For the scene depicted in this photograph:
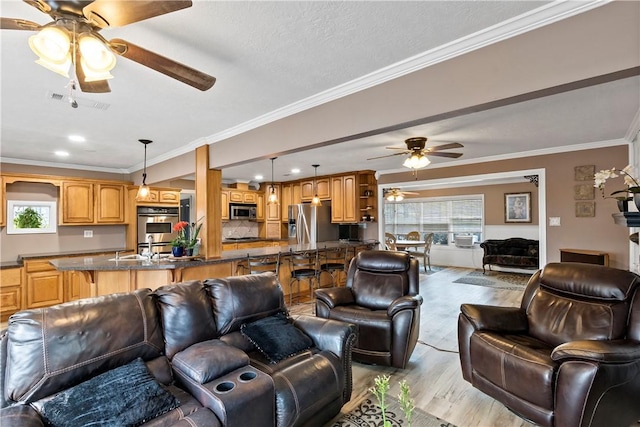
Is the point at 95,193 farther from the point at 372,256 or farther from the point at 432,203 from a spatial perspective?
the point at 432,203

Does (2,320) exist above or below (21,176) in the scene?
below

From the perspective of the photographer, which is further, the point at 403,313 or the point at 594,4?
the point at 403,313

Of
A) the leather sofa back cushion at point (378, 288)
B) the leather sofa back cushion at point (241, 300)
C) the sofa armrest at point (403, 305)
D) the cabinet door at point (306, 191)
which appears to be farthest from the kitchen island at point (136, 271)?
the cabinet door at point (306, 191)

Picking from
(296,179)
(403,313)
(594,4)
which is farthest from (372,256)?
(296,179)

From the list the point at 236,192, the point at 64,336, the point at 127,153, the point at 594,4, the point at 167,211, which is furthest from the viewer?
the point at 236,192

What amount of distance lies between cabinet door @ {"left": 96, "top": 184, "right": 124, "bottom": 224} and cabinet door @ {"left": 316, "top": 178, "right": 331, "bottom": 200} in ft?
13.6

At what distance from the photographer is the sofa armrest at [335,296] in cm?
316

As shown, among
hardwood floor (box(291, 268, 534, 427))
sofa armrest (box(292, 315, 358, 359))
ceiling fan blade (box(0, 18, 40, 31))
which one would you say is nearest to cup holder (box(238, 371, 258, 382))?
sofa armrest (box(292, 315, 358, 359))

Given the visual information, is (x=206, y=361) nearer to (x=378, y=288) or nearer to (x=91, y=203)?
(x=378, y=288)

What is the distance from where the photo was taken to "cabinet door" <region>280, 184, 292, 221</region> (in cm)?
836

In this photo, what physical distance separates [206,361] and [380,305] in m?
1.99

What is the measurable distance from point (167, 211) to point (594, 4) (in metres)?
6.94

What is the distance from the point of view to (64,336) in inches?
59.1

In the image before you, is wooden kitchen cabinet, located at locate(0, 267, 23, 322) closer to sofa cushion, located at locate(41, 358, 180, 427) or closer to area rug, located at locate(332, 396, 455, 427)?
sofa cushion, located at locate(41, 358, 180, 427)
